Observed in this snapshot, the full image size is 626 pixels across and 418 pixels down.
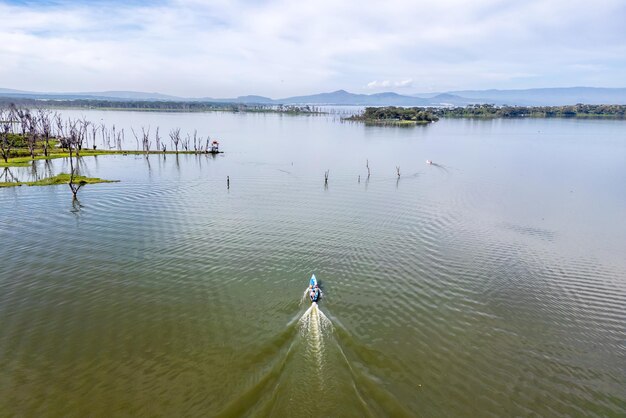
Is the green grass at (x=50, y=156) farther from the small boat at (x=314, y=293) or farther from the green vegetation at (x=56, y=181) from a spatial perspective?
the small boat at (x=314, y=293)

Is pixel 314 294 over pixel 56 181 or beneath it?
beneath

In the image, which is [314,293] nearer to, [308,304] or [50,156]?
[308,304]

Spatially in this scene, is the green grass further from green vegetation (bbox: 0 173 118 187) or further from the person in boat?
the person in boat

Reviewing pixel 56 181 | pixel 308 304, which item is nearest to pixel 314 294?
pixel 308 304

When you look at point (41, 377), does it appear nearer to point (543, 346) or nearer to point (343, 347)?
point (343, 347)

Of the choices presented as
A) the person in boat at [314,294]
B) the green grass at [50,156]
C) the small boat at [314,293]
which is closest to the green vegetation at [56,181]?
the green grass at [50,156]

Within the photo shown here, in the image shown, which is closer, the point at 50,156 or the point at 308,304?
the point at 308,304

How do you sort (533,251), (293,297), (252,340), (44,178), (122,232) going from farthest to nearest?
(44,178), (122,232), (533,251), (293,297), (252,340)

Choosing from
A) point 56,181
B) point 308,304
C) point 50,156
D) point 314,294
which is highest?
point 50,156

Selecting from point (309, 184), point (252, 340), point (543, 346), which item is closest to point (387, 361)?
point (252, 340)
